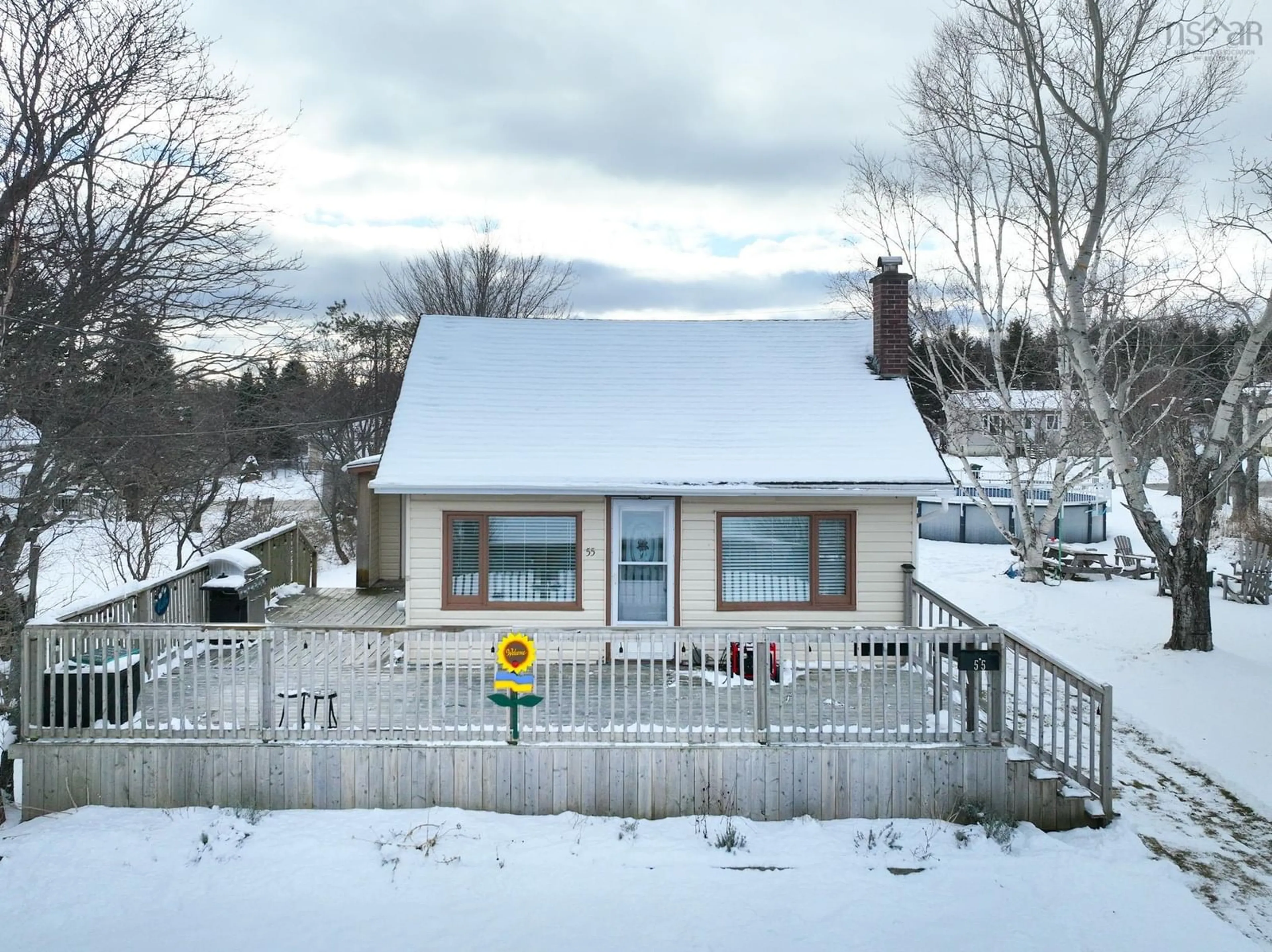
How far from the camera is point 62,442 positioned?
10633 mm

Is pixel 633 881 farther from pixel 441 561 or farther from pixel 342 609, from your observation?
pixel 342 609

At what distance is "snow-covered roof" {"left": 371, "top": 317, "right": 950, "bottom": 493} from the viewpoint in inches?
409

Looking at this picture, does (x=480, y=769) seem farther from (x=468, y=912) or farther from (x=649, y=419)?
(x=649, y=419)

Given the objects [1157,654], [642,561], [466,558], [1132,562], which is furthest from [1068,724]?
[1132,562]

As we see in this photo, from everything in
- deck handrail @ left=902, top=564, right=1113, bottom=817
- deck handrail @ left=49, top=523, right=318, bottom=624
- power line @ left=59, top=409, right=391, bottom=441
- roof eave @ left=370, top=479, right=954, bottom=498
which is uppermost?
power line @ left=59, top=409, right=391, bottom=441

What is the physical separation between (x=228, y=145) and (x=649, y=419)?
7.12 meters

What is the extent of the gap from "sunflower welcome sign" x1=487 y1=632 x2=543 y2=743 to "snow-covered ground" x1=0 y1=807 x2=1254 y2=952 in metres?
0.93

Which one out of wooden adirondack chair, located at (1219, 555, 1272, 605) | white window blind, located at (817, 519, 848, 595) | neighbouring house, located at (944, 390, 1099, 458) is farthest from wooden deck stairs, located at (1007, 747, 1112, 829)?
neighbouring house, located at (944, 390, 1099, 458)

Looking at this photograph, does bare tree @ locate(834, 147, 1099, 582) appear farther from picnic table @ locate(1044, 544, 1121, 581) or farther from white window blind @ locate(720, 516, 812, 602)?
white window blind @ locate(720, 516, 812, 602)

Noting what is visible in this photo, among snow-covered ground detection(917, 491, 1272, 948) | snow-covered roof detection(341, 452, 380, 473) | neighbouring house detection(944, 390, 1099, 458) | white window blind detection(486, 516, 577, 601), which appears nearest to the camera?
snow-covered ground detection(917, 491, 1272, 948)

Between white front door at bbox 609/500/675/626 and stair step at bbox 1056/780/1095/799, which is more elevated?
white front door at bbox 609/500/675/626

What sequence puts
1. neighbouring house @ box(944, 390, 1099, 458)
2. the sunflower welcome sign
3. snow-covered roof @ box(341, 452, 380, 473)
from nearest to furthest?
the sunflower welcome sign < snow-covered roof @ box(341, 452, 380, 473) < neighbouring house @ box(944, 390, 1099, 458)

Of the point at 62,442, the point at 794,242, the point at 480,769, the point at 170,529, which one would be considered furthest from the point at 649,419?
the point at 794,242

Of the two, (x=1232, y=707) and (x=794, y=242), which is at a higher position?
(x=794, y=242)
